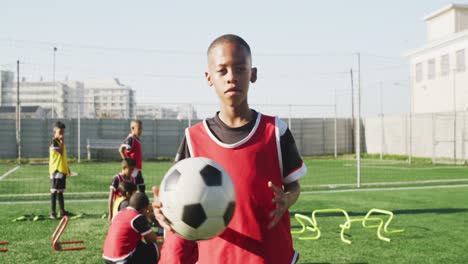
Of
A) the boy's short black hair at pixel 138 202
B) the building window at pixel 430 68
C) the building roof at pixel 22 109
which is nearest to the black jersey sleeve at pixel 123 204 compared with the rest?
the boy's short black hair at pixel 138 202

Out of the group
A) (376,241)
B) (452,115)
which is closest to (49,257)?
(376,241)

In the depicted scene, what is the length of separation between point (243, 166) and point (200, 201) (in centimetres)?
29

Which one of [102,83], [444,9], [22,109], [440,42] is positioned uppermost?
[102,83]

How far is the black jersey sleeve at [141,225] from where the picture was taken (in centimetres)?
572

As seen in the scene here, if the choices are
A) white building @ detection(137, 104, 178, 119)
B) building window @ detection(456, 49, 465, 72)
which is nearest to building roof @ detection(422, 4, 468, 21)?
building window @ detection(456, 49, 465, 72)

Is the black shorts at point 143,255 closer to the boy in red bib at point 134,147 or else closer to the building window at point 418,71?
the boy in red bib at point 134,147

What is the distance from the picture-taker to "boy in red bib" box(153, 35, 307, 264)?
2.61 meters

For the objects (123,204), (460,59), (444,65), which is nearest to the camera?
(123,204)

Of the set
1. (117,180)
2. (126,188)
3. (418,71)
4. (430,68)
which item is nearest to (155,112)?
(430,68)

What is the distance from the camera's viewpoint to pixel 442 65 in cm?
4009

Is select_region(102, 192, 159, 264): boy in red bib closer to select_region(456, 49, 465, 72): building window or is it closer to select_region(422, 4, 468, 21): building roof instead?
select_region(456, 49, 465, 72): building window

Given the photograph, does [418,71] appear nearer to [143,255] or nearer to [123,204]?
[123,204]

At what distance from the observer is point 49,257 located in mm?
7121

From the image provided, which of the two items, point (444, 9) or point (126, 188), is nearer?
point (126, 188)
